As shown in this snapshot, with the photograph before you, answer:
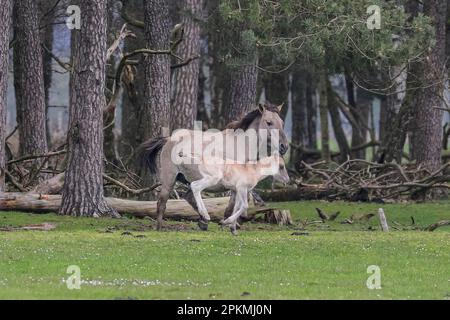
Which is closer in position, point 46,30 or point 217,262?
point 217,262

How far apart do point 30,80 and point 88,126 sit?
26.6 ft

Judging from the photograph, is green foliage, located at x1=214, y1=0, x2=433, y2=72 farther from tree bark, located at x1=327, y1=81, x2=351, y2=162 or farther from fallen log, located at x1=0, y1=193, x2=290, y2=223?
tree bark, located at x1=327, y1=81, x2=351, y2=162

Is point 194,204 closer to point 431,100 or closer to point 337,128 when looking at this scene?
point 431,100

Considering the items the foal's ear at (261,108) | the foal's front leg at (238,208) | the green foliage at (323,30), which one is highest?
the green foliage at (323,30)

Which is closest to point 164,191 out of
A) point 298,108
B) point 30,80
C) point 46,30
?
point 30,80

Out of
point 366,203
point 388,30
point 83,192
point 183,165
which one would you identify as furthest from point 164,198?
point 366,203

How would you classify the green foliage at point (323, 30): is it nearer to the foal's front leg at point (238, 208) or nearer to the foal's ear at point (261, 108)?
the foal's ear at point (261, 108)

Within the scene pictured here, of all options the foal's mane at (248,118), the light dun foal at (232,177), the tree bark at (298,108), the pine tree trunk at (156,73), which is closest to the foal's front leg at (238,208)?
the light dun foal at (232,177)

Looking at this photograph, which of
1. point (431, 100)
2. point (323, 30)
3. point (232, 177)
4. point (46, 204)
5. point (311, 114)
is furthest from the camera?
point (311, 114)

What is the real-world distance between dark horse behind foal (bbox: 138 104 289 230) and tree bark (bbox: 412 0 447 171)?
12450 mm

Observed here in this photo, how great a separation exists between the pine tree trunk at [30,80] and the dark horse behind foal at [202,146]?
33.9 ft

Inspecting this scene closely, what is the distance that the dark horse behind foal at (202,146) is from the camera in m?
22.0

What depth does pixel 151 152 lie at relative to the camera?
22.7 metres

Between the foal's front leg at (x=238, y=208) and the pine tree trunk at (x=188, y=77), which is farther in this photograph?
the pine tree trunk at (x=188, y=77)
